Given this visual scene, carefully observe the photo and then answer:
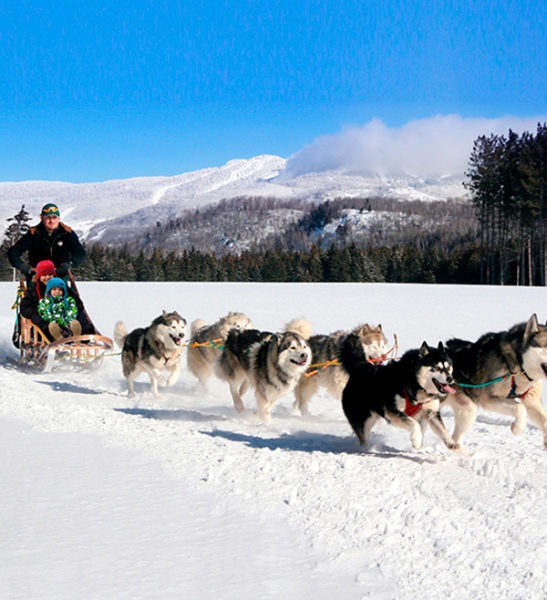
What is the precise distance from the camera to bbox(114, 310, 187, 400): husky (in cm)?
743

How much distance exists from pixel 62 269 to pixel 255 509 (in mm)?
6970

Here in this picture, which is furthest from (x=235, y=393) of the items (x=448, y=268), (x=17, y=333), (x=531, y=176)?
(x=448, y=268)

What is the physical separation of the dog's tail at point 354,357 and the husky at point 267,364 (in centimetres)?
45

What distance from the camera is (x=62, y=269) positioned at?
9211 mm

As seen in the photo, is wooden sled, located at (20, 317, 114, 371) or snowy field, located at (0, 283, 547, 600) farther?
wooden sled, located at (20, 317, 114, 371)

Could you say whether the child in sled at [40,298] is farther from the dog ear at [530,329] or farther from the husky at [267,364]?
the dog ear at [530,329]

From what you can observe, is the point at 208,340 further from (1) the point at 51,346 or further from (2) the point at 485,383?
(2) the point at 485,383

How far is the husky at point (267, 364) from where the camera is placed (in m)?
6.24

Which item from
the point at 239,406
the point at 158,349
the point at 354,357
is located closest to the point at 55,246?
the point at 158,349

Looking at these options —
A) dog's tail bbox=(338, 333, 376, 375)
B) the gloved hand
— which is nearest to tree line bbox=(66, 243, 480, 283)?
the gloved hand

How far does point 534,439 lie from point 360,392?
1930 millimetres

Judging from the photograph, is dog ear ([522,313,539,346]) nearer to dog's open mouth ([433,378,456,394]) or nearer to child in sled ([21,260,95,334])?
dog's open mouth ([433,378,456,394])

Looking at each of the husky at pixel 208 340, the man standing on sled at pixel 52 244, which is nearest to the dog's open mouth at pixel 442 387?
the husky at pixel 208 340

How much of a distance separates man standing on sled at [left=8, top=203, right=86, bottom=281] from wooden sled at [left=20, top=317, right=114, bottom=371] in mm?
978
